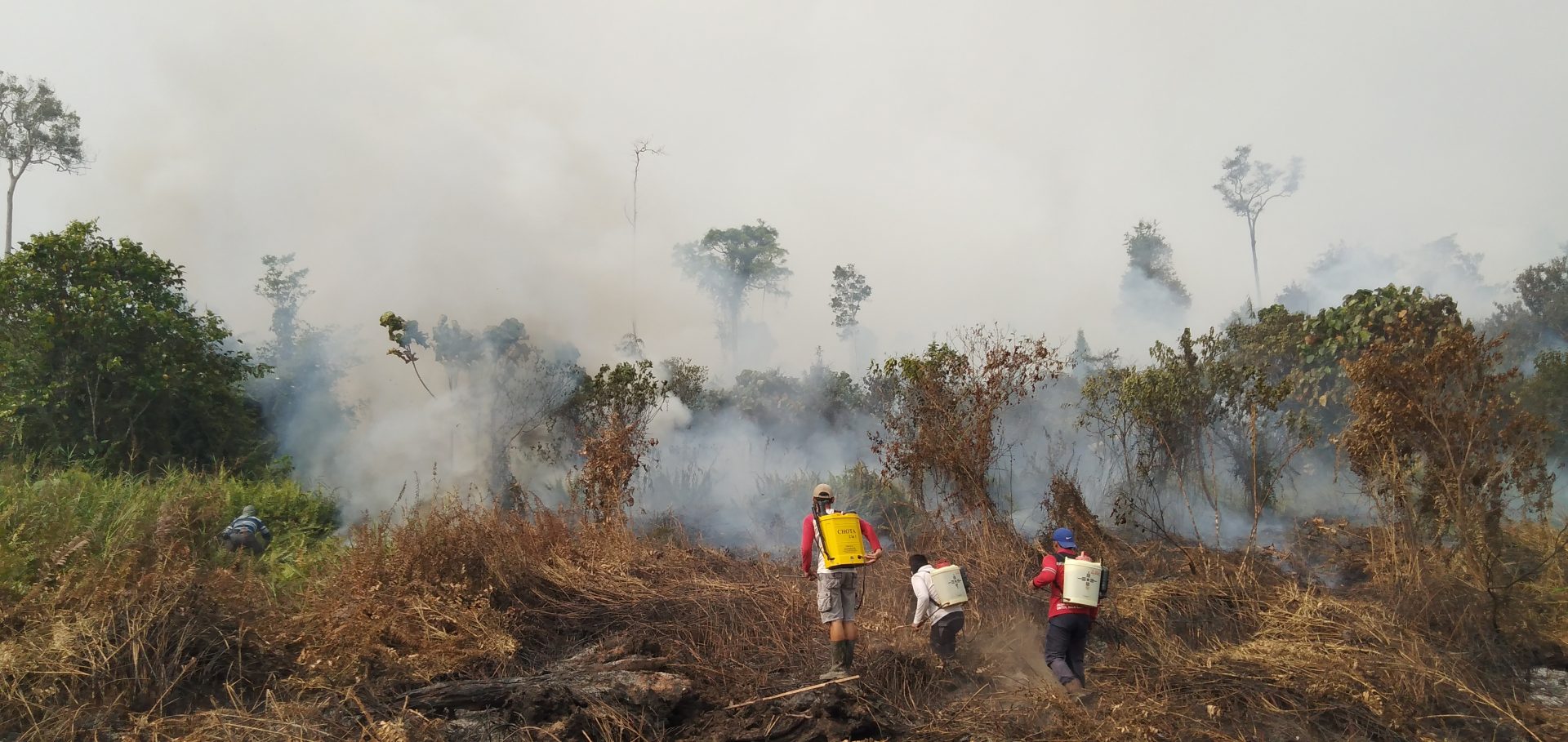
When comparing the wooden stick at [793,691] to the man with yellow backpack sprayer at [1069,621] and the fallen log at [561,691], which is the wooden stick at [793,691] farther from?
the man with yellow backpack sprayer at [1069,621]

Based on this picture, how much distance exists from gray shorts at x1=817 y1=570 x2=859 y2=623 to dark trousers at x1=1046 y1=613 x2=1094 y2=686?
161 centimetres

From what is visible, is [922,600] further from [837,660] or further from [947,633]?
[837,660]

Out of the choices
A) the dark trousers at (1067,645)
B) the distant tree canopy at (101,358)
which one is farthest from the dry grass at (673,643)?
the distant tree canopy at (101,358)

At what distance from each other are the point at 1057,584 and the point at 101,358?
16528 millimetres

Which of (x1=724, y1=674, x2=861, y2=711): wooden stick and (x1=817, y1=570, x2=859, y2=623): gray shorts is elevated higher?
(x1=817, y1=570, x2=859, y2=623): gray shorts

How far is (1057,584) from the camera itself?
7.47 m

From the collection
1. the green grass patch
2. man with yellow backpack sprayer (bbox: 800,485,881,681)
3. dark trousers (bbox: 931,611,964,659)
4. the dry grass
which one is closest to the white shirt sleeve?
dark trousers (bbox: 931,611,964,659)

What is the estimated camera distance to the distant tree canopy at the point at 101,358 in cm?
1555

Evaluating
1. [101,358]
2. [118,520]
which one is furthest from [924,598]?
[101,358]

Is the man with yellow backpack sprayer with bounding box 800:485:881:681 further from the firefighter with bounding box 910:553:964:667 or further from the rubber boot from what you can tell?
the firefighter with bounding box 910:553:964:667

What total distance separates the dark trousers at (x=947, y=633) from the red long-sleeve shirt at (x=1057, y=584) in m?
0.78

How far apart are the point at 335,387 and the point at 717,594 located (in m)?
18.6

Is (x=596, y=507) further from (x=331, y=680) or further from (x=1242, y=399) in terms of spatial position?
(x=1242, y=399)

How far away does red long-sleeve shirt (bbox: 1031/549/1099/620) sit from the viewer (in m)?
7.28
